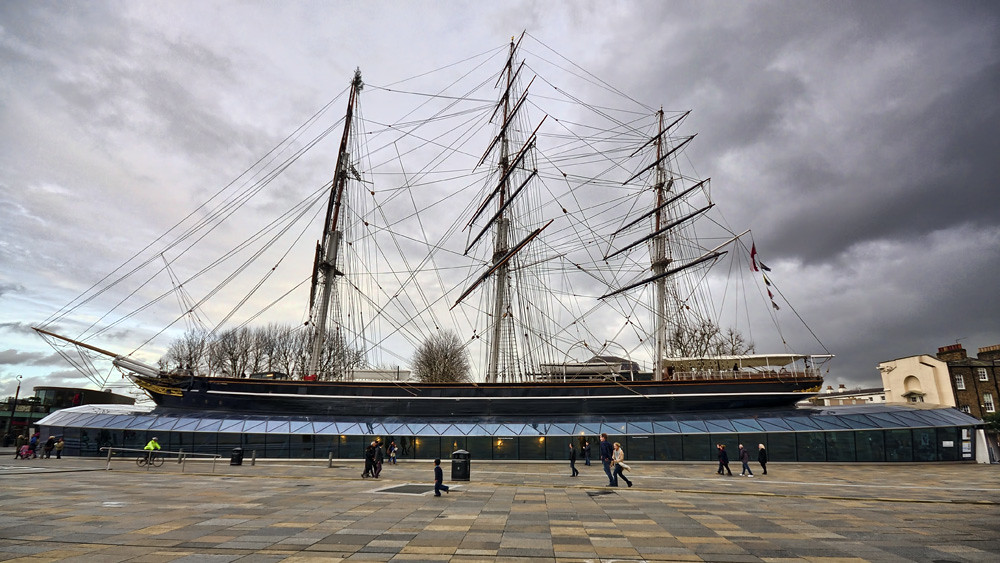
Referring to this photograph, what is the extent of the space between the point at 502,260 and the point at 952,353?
41.1m

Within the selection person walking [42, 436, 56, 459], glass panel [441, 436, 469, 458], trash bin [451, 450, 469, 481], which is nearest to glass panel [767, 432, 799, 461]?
glass panel [441, 436, 469, 458]

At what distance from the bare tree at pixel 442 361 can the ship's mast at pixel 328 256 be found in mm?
20943

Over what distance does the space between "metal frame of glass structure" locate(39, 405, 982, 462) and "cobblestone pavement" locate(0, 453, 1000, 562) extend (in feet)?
35.0

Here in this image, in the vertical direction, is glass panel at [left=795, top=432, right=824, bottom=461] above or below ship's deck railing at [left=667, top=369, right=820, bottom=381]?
below

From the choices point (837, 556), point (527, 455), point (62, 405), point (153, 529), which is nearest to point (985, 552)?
point (837, 556)

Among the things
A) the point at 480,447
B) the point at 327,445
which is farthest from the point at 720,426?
the point at 327,445

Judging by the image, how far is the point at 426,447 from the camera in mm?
31188

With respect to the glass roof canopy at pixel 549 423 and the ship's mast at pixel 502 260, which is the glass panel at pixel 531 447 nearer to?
the glass roof canopy at pixel 549 423

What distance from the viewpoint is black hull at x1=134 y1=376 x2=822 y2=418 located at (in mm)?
33938

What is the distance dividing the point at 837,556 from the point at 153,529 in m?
12.4

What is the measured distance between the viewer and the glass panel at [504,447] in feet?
99.7

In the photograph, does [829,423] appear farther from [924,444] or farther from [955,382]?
[955,382]

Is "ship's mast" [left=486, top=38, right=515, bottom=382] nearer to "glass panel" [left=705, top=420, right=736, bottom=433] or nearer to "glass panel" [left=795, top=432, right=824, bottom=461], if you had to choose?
"glass panel" [left=705, top=420, right=736, bottom=433]

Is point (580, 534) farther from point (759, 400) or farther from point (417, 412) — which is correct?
point (759, 400)
